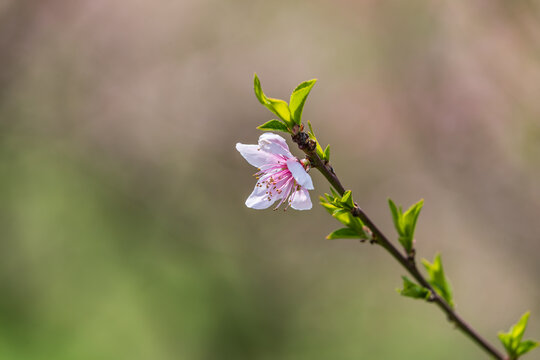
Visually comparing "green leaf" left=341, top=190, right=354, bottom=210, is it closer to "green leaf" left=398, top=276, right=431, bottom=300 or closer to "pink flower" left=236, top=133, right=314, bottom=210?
"pink flower" left=236, top=133, right=314, bottom=210

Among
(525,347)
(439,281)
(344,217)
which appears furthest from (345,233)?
(525,347)

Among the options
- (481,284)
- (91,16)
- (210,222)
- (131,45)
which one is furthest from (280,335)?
(91,16)

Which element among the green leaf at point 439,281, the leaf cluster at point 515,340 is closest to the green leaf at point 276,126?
the green leaf at point 439,281

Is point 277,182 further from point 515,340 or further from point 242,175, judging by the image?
point 242,175

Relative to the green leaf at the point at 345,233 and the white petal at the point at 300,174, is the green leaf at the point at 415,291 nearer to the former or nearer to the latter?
the green leaf at the point at 345,233

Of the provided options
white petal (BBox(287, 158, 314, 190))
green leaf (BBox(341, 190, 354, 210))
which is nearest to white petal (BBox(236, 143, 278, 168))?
white petal (BBox(287, 158, 314, 190))
